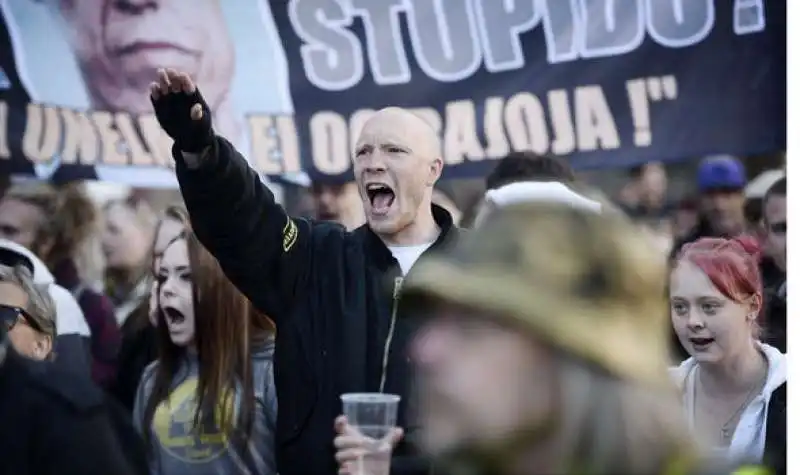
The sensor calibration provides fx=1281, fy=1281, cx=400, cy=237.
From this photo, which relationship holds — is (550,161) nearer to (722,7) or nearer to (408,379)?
(722,7)

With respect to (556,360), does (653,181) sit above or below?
above

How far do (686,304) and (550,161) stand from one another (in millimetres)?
383

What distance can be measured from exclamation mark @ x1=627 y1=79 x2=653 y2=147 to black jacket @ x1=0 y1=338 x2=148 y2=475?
1.35m

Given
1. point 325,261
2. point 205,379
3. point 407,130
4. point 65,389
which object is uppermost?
point 407,130

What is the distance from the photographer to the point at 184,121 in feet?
6.54

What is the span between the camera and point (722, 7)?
256 centimetres

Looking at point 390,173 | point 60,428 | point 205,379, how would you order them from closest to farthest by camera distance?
point 60,428
point 390,173
point 205,379

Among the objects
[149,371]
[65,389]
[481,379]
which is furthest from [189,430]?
[481,379]

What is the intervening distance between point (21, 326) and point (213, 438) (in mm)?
420

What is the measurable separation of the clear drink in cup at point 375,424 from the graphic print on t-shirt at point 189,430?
0.58 metres

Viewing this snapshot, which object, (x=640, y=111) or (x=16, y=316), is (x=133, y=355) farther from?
(x=640, y=111)

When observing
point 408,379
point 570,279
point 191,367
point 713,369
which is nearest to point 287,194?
point 191,367

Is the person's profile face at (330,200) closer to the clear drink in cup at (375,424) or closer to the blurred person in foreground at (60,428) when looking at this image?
the clear drink in cup at (375,424)

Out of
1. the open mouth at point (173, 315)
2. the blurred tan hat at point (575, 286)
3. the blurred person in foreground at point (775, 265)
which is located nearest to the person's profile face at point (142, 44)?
the open mouth at point (173, 315)
